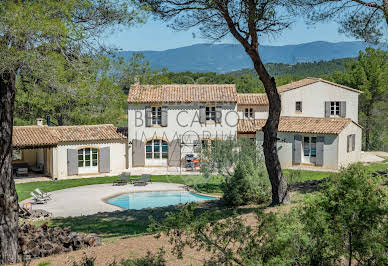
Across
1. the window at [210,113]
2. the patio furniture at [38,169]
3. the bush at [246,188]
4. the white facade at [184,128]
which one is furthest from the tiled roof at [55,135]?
Answer: the bush at [246,188]

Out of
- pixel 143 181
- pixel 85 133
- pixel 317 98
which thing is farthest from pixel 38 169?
pixel 317 98

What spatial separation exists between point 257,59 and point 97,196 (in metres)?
10.6

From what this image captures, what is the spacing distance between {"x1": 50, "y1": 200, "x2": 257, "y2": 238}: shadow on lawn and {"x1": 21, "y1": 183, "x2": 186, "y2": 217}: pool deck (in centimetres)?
171

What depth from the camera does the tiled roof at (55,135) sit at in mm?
21875

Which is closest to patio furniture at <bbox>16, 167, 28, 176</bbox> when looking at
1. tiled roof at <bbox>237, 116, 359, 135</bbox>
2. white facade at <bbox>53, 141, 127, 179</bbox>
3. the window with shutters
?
white facade at <bbox>53, 141, 127, 179</bbox>

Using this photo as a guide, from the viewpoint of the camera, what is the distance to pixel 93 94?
27.9 feet

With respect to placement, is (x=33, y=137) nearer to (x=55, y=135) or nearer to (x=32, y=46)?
(x=55, y=135)

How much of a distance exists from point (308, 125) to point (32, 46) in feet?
65.8

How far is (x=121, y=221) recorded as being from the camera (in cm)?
1245

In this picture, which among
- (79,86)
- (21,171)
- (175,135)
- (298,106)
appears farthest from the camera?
(298,106)

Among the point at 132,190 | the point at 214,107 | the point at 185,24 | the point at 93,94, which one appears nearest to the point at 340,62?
the point at 214,107

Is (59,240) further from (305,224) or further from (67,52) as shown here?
(305,224)

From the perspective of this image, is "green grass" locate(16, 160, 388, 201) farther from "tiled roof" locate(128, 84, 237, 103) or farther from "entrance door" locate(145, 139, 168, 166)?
"tiled roof" locate(128, 84, 237, 103)

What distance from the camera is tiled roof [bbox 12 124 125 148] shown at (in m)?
21.9
